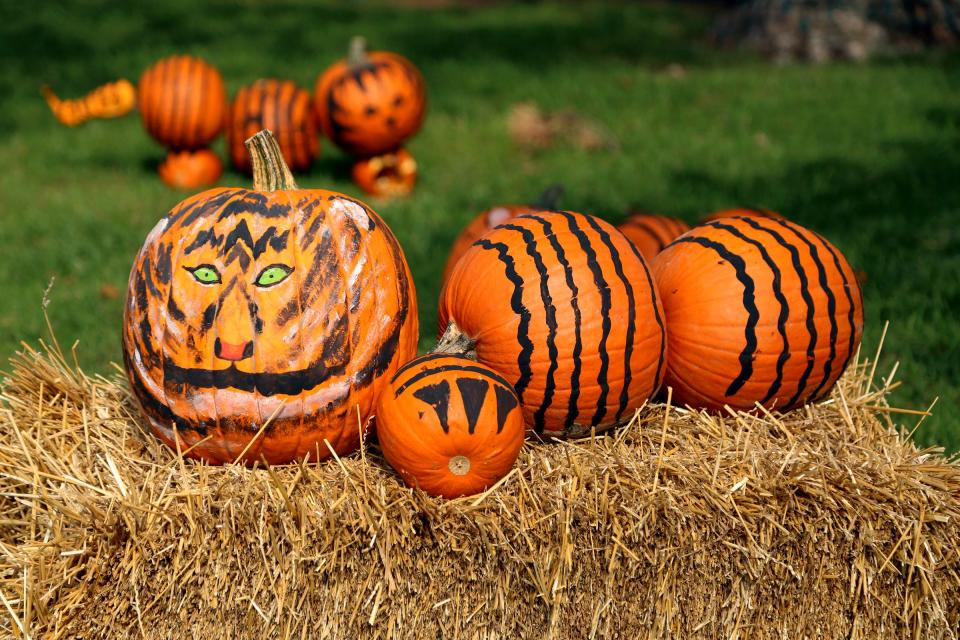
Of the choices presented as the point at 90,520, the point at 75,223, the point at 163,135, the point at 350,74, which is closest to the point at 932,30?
the point at 350,74

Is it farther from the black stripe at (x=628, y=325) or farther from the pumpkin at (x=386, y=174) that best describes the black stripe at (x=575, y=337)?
the pumpkin at (x=386, y=174)

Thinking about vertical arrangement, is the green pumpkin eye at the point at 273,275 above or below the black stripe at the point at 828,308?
above

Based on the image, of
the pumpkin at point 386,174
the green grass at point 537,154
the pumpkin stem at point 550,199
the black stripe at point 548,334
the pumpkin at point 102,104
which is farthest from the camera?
the pumpkin at point 386,174

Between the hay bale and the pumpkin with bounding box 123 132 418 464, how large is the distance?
0.17 metres

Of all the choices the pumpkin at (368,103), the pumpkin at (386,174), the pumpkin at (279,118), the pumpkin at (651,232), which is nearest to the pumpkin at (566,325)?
the pumpkin at (651,232)

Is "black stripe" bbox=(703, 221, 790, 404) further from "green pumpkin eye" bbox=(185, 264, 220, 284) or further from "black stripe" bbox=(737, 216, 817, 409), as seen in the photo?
"green pumpkin eye" bbox=(185, 264, 220, 284)

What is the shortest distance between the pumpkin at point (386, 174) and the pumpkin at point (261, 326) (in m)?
4.30

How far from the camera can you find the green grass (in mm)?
5469

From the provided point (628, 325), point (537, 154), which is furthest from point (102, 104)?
point (628, 325)

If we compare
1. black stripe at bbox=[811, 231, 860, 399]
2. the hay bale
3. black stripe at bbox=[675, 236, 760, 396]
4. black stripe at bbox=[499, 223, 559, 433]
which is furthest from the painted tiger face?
black stripe at bbox=[811, 231, 860, 399]

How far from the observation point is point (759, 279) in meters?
3.32

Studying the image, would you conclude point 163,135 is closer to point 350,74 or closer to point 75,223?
point 75,223

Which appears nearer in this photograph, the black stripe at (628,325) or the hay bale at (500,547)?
the hay bale at (500,547)

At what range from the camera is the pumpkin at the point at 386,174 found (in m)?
7.41
